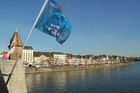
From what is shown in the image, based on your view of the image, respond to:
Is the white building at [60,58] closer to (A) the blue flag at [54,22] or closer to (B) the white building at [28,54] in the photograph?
(B) the white building at [28,54]

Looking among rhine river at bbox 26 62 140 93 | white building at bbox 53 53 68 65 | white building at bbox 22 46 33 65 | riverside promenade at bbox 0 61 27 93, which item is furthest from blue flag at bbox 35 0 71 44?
white building at bbox 53 53 68 65

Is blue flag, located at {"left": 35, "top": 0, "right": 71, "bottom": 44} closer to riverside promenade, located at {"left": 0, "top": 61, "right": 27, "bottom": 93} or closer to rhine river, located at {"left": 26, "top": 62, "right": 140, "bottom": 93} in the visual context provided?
riverside promenade, located at {"left": 0, "top": 61, "right": 27, "bottom": 93}

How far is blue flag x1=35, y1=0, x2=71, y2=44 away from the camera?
735 cm

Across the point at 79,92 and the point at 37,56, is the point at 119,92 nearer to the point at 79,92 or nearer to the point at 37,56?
the point at 79,92

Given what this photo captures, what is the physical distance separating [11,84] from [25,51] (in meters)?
90.8

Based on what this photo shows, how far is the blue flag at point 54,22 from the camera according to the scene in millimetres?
7346

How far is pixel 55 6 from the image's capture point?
750cm

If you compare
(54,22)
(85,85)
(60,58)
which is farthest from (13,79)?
(60,58)

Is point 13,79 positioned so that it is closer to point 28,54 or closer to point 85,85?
point 85,85

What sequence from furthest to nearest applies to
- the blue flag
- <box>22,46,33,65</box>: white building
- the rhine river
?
<box>22,46,33,65</box>: white building < the rhine river < the blue flag

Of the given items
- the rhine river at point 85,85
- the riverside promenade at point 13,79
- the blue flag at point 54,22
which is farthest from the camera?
the rhine river at point 85,85

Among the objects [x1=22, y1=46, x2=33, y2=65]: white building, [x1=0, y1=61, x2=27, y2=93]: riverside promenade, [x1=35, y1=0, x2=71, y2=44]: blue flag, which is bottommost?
[x1=0, y1=61, x2=27, y2=93]: riverside promenade

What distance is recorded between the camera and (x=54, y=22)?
24.7ft

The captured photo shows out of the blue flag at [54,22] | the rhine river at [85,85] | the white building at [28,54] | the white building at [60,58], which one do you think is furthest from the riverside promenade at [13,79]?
the white building at [60,58]
